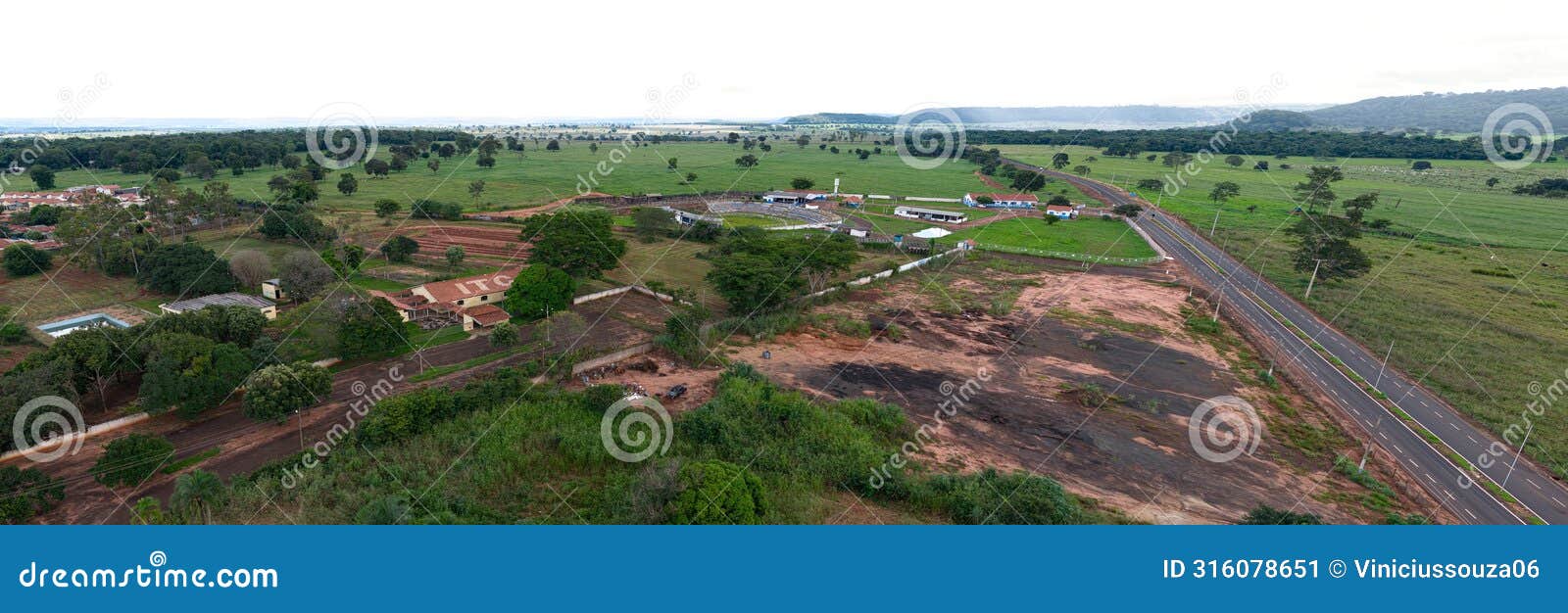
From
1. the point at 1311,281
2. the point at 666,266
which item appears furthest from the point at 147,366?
the point at 1311,281

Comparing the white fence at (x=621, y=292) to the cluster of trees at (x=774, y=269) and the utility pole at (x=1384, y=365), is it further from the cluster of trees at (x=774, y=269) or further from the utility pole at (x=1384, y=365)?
the utility pole at (x=1384, y=365)

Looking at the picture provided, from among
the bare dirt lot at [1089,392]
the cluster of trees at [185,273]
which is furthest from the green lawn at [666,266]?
the cluster of trees at [185,273]

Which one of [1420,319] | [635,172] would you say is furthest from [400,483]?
[635,172]

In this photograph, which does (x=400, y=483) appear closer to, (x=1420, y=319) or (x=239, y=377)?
Answer: (x=239, y=377)

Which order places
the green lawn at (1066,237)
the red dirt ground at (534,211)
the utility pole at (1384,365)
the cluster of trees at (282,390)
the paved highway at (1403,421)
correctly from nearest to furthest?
the paved highway at (1403,421) < the cluster of trees at (282,390) < the utility pole at (1384,365) < the green lawn at (1066,237) < the red dirt ground at (534,211)

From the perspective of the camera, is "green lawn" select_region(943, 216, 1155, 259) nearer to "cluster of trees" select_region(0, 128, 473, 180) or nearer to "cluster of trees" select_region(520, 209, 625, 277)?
"cluster of trees" select_region(520, 209, 625, 277)

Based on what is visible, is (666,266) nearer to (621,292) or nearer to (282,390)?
(621,292)
